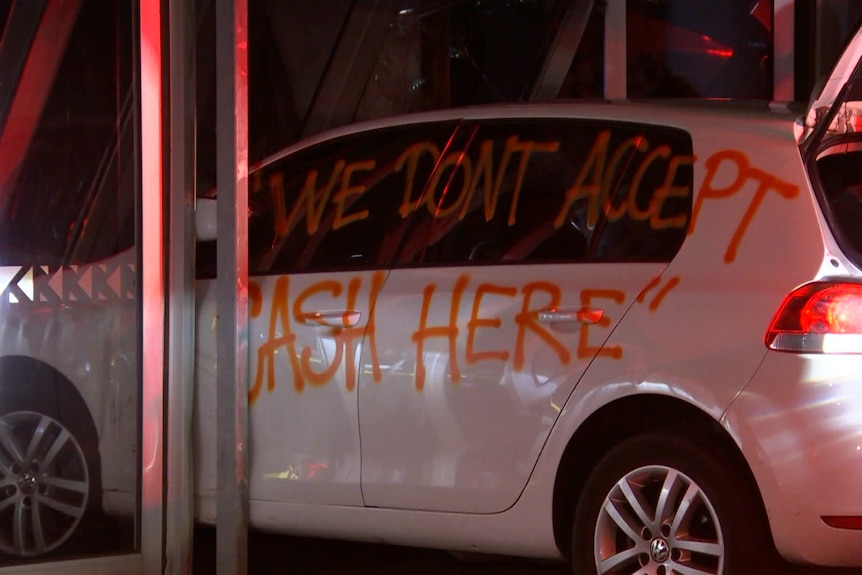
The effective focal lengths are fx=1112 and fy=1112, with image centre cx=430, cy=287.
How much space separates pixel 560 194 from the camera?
4078mm

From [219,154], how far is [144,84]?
498 mm

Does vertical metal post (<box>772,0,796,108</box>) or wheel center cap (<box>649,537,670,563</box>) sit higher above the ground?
vertical metal post (<box>772,0,796,108</box>)

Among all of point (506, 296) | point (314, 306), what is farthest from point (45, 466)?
point (506, 296)

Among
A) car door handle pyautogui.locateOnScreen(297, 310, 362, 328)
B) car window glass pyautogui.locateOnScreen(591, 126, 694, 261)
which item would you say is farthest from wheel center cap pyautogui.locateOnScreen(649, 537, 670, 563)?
car door handle pyautogui.locateOnScreen(297, 310, 362, 328)

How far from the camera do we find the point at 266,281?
446 centimetres

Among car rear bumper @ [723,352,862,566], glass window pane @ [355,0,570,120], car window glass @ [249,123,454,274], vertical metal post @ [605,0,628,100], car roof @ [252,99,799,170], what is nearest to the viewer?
car rear bumper @ [723,352,862,566]

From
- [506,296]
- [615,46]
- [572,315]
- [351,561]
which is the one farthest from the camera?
[615,46]

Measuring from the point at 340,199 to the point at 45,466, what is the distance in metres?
1.64

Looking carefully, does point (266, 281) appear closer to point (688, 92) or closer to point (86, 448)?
point (86, 448)

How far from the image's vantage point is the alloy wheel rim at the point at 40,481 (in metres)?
4.52

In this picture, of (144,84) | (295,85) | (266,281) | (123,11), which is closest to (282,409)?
(266,281)

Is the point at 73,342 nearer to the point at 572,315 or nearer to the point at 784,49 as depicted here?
the point at 572,315

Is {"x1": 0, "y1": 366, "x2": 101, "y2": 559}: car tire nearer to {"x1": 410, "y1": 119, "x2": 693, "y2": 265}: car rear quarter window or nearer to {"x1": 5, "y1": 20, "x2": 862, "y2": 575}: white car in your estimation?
{"x1": 5, "y1": 20, "x2": 862, "y2": 575}: white car

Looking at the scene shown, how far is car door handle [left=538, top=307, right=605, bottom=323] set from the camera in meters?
3.78
